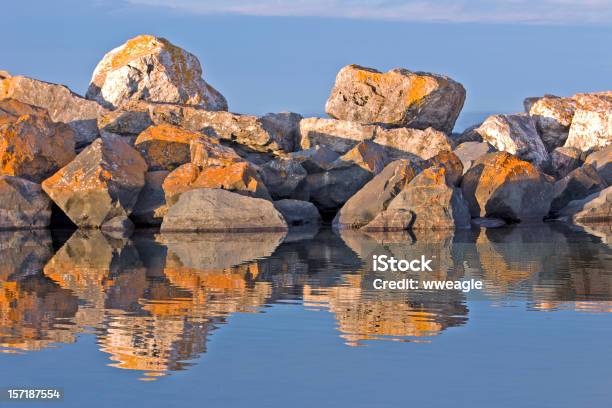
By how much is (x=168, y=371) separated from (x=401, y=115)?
2479cm

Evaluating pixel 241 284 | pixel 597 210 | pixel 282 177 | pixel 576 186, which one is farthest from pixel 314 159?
pixel 241 284

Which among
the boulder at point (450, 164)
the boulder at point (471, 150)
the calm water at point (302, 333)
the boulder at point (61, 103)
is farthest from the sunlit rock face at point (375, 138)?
the calm water at point (302, 333)

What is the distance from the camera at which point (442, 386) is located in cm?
668

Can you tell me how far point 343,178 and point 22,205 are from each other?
27.4ft

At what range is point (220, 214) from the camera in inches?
901

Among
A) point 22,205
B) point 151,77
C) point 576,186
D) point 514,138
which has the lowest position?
point 22,205

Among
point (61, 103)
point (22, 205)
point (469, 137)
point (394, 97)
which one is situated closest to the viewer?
point (22, 205)

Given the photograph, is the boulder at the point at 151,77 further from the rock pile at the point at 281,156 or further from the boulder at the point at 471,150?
the boulder at the point at 471,150

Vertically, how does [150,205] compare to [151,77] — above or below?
below

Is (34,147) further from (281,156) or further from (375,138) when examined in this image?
(375,138)

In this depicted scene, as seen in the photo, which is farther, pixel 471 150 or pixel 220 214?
pixel 471 150

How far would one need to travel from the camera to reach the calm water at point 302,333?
6605mm

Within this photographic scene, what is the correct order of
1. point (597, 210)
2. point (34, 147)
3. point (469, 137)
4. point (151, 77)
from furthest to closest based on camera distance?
point (469, 137), point (151, 77), point (597, 210), point (34, 147)

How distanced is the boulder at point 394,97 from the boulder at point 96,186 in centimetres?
928
